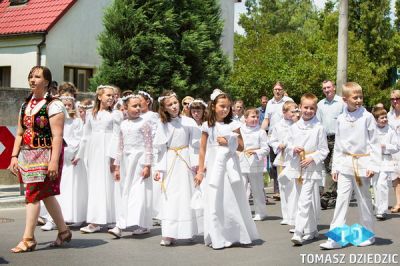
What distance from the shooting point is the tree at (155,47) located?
23141 millimetres

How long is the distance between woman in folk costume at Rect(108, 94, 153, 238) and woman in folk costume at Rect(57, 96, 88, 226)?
87cm

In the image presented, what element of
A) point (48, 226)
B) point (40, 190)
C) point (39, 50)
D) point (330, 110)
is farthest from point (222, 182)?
point (39, 50)

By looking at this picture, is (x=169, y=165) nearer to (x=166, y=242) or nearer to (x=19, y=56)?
(x=166, y=242)

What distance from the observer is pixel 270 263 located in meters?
8.20

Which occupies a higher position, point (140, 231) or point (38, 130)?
point (38, 130)

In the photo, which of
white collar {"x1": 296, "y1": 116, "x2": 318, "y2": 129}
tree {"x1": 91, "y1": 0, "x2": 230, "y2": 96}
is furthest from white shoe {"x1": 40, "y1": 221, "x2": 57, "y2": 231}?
tree {"x1": 91, "y1": 0, "x2": 230, "y2": 96}

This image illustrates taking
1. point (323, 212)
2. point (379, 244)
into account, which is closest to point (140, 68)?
point (323, 212)

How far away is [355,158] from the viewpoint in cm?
941

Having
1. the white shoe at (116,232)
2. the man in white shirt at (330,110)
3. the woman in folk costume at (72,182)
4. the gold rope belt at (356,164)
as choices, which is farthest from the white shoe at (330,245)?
the man in white shirt at (330,110)

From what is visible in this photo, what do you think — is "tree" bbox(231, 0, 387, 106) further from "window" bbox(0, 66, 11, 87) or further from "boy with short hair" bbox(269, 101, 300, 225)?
"boy with short hair" bbox(269, 101, 300, 225)

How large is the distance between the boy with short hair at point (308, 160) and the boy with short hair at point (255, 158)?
1939 millimetres

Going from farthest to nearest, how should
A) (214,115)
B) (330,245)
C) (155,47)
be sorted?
(155,47), (214,115), (330,245)

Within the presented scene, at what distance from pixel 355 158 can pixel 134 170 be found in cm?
292

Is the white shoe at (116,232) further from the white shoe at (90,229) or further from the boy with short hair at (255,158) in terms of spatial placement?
the boy with short hair at (255,158)
